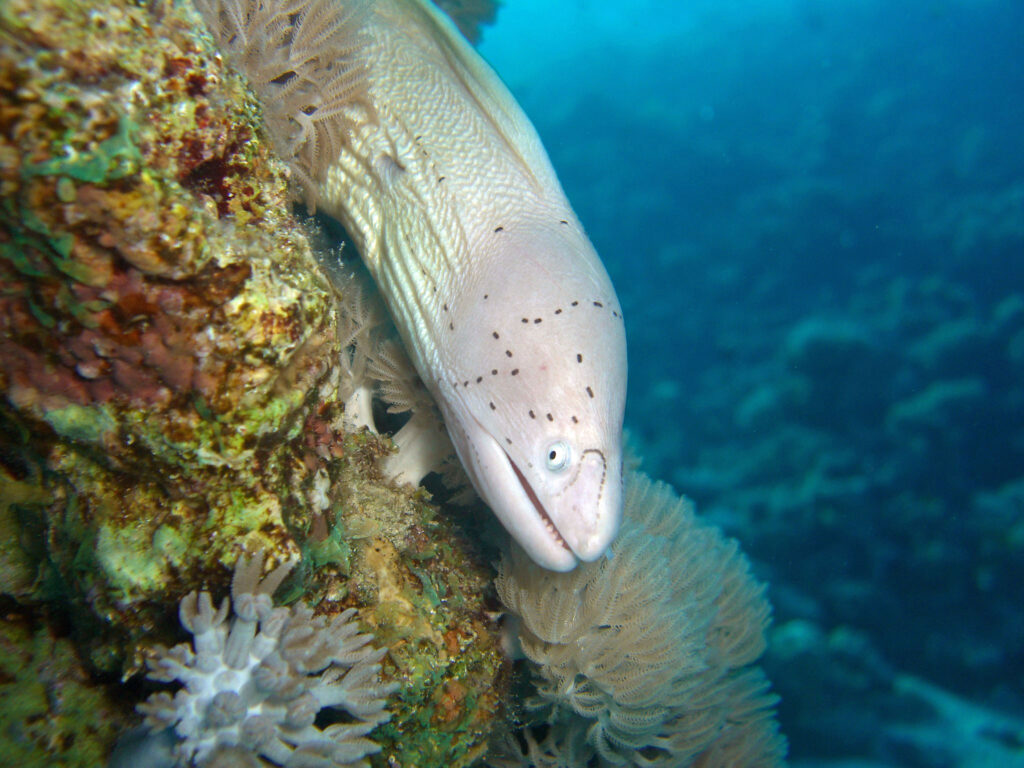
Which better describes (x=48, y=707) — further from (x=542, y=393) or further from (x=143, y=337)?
(x=542, y=393)

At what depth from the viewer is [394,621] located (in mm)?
2010

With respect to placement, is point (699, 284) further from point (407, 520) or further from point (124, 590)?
point (124, 590)

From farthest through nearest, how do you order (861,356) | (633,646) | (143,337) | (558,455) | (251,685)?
(861,356), (633,646), (558,455), (251,685), (143,337)

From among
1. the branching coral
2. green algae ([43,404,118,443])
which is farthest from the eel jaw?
green algae ([43,404,118,443])

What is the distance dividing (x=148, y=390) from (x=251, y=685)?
2.87 ft

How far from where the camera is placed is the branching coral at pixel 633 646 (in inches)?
97.3

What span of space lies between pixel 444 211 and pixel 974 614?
9.36 metres

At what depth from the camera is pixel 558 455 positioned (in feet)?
6.23

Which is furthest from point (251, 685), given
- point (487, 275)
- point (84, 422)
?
point (487, 275)

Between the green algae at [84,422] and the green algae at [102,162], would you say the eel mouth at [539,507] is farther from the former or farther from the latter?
the green algae at [102,162]

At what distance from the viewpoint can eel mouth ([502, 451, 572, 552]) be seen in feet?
6.46

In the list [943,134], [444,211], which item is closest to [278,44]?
[444,211]

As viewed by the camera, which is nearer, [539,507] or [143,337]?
[143,337]

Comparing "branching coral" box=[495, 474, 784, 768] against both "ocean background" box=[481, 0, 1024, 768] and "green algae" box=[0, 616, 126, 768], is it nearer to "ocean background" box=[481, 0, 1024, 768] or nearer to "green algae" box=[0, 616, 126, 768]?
"green algae" box=[0, 616, 126, 768]
